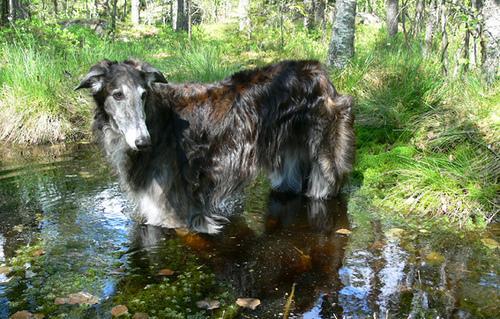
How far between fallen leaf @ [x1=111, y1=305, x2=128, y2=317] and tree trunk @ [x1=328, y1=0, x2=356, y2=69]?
6.37m

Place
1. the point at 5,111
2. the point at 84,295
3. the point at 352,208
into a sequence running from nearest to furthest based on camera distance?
the point at 84,295 < the point at 352,208 < the point at 5,111

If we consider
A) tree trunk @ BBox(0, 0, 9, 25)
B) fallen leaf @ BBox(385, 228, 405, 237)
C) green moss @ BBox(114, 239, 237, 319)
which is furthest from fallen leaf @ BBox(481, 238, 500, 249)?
tree trunk @ BBox(0, 0, 9, 25)

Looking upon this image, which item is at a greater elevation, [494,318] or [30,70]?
[30,70]

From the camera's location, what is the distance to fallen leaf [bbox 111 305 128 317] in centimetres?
323

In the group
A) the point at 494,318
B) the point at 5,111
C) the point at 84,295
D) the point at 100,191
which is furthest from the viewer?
the point at 5,111

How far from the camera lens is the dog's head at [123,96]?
404 centimetres

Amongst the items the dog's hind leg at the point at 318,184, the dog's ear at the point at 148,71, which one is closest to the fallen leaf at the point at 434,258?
the dog's hind leg at the point at 318,184

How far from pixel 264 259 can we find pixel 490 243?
2.03m

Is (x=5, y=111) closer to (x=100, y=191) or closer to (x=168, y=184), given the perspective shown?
(x=100, y=191)

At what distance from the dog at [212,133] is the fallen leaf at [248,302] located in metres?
1.36

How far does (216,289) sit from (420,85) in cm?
491

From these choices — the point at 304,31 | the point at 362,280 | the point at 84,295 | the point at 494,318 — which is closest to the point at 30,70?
the point at 84,295

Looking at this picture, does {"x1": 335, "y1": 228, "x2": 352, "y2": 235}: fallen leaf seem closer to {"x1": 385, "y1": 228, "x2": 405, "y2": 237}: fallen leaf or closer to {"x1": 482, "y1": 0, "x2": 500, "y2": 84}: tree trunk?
{"x1": 385, "y1": 228, "x2": 405, "y2": 237}: fallen leaf

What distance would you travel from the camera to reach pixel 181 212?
475 centimetres
